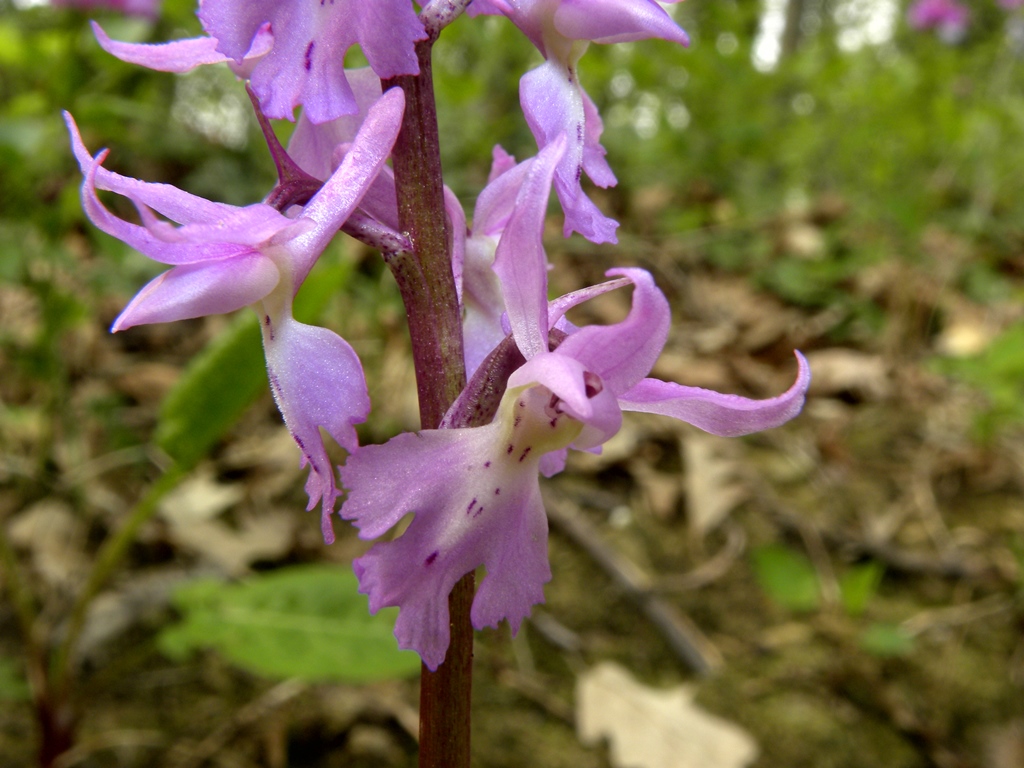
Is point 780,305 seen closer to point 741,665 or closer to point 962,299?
point 962,299

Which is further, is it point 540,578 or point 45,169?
point 45,169

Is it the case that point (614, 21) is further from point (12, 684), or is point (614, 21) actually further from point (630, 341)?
point (12, 684)

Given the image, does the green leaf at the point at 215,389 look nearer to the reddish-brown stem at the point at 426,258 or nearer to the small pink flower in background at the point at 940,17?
the reddish-brown stem at the point at 426,258

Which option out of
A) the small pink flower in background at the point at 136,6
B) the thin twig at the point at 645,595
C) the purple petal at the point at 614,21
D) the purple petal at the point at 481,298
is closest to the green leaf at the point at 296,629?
the thin twig at the point at 645,595

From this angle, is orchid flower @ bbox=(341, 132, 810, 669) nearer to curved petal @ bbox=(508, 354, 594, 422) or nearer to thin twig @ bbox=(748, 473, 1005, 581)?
curved petal @ bbox=(508, 354, 594, 422)

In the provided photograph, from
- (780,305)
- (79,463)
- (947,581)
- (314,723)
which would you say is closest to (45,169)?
(79,463)

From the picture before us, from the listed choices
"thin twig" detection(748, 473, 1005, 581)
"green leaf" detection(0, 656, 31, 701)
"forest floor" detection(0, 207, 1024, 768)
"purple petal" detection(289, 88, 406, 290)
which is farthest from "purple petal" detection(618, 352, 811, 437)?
"thin twig" detection(748, 473, 1005, 581)

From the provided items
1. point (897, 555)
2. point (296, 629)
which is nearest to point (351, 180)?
point (296, 629)
